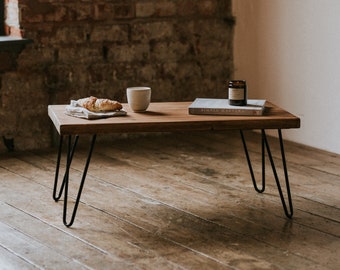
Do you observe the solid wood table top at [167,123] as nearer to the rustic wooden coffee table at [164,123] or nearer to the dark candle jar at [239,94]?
the rustic wooden coffee table at [164,123]

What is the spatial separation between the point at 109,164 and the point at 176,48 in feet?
3.47

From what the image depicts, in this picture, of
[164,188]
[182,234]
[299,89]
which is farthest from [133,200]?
[299,89]

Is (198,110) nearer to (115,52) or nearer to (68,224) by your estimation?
(68,224)

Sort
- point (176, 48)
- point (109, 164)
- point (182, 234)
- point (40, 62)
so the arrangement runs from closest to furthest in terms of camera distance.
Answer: point (182, 234) → point (109, 164) → point (40, 62) → point (176, 48)

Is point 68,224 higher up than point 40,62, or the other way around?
point 40,62

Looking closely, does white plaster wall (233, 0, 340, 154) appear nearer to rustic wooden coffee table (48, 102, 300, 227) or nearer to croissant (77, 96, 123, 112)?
rustic wooden coffee table (48, 102, 300, 227)

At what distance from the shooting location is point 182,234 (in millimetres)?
2996

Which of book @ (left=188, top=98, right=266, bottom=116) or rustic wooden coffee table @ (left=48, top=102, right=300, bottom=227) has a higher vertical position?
book @ (left=188, top=98, right=266, bottom=116)

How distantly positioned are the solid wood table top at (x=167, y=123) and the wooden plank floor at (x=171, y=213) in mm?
416

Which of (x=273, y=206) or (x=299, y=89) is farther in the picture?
(x=299, y=89)

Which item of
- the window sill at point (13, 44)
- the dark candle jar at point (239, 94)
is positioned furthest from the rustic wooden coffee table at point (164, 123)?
the window sill at point (13, 44)

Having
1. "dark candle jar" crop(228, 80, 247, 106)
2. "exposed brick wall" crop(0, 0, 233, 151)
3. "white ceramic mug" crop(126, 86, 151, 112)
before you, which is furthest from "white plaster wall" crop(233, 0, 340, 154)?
"white ceramic mug" crop(126, 86, 151, 112)

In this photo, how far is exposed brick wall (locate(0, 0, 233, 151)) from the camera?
14.6ft

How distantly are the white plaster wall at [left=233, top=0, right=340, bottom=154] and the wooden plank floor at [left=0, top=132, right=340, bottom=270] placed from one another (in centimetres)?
20
